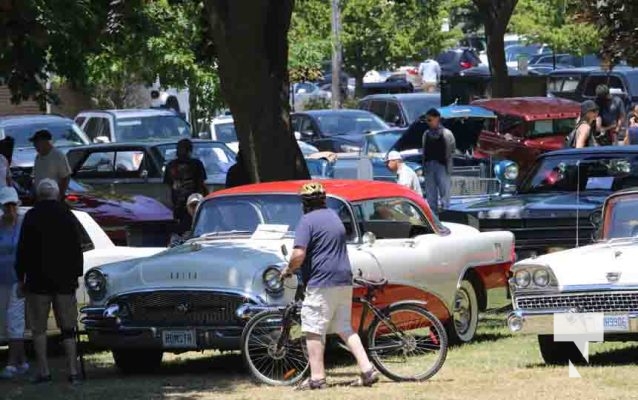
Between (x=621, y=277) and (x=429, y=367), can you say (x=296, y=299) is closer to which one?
(x=429, y=367)

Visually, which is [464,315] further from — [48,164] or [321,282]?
[48,164]

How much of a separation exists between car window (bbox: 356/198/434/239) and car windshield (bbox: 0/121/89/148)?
1329 centimetres

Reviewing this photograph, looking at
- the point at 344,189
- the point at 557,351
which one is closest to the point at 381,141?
the point at 344,189

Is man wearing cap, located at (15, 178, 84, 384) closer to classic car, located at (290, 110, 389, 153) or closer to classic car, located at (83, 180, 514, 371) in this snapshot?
classic car, located at (83, 180, 514, 371)

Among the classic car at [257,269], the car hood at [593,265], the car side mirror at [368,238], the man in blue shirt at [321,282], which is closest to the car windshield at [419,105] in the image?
the classic car at [257,269]

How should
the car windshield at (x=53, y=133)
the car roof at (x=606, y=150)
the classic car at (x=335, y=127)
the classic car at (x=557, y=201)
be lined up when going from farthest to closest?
the classic car at (x=335, y=127) → the car windshield at (x=53, y=133) → the car roof at (x=606, y=150) → the classic car at (x=557, y=201)

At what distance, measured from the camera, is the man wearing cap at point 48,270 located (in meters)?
12.7

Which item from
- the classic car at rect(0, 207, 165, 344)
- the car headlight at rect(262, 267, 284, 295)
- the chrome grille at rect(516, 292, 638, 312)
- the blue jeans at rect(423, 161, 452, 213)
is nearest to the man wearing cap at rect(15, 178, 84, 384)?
the classic car at rect(0, 207, 165, 344)

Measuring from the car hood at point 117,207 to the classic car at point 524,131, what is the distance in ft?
35.0

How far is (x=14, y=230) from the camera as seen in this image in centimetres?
1359

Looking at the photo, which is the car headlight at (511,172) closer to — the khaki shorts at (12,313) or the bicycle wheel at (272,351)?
the khaki shorts at (12,313)

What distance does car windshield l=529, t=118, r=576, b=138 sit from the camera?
28672 millimetres

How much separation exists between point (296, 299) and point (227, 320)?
2.07 feet

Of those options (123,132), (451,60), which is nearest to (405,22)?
(451,60)
